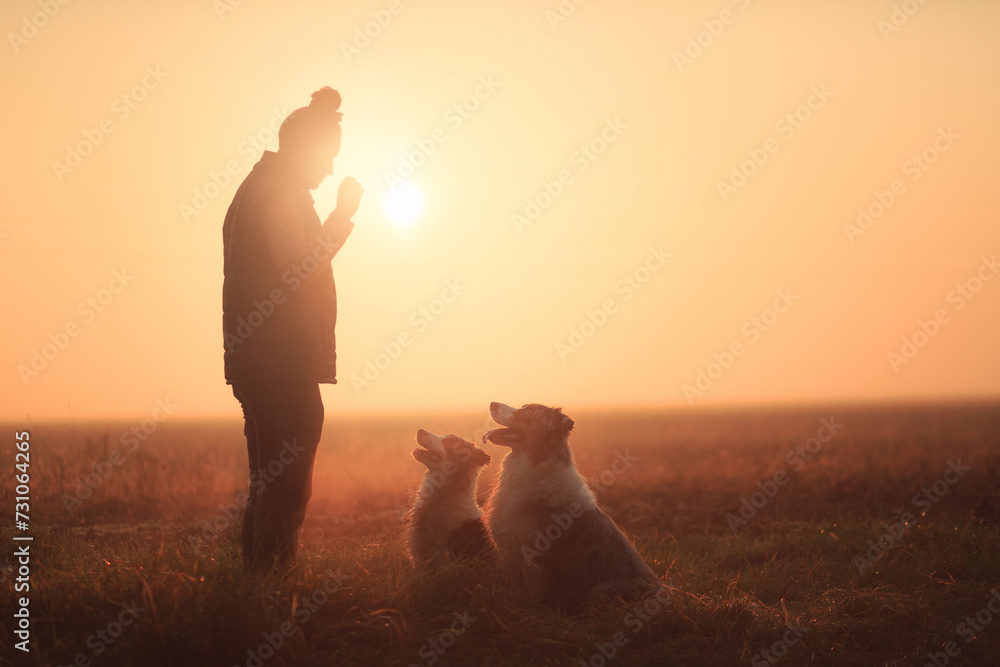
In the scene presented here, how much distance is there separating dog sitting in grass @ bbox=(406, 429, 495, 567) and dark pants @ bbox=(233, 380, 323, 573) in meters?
1.67

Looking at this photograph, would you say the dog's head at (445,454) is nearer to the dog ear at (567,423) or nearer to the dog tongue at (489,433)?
the dog tongue at (489,433)

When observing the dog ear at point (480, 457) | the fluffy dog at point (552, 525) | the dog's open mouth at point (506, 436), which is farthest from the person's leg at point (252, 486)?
the dog ear at point (480, 457)

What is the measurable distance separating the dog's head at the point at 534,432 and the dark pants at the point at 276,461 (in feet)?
6.16

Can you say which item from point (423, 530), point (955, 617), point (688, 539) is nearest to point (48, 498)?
point (423, 530)

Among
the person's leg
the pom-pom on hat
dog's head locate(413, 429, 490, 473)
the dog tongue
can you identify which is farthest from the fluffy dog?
the pom-pom on hat

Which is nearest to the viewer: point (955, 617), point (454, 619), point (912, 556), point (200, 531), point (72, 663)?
point (72, 663)

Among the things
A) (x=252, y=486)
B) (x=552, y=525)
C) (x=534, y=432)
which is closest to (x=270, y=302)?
(x=252, y=486)

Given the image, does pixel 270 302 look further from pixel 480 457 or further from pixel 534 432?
pixel 480 457

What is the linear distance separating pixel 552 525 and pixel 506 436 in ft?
2.84

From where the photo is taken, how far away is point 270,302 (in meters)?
4.68

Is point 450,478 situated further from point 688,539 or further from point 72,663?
point 688,539

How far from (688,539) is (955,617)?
385 cm

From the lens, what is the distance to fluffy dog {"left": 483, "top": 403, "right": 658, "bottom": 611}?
17.7ft

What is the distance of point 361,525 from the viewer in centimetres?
1043
